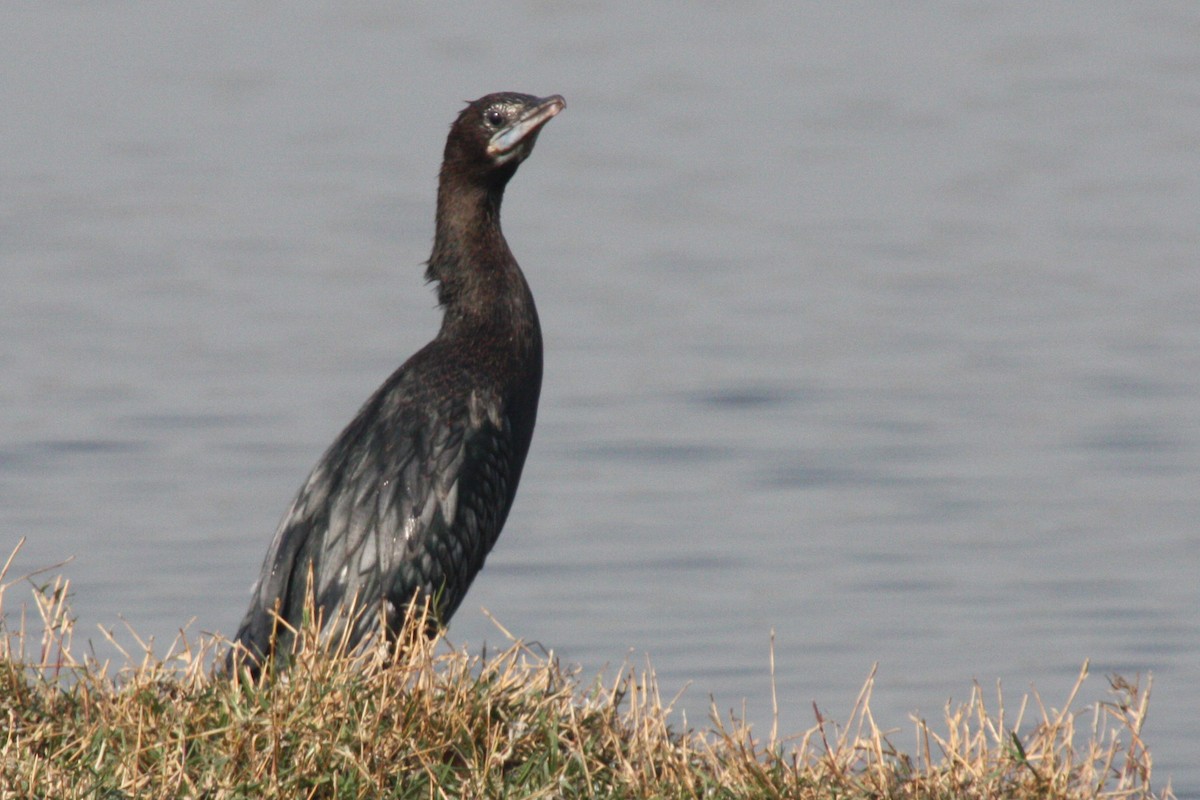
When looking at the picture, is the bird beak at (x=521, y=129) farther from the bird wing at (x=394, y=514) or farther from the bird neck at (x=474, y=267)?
the bird wing at (x=394, y=514)

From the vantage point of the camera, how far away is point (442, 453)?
666 centimetres

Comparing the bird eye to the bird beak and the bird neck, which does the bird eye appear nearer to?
the bird beak

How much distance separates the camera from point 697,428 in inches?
486

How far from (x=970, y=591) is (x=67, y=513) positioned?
424 cm

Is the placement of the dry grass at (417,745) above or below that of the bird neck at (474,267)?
below

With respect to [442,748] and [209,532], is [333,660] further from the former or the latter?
[209,532]

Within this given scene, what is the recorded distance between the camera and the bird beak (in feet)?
24.1

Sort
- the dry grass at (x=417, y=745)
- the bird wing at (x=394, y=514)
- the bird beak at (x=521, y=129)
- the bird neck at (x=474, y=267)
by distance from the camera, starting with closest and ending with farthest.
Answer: the dry grass at (x=417, y=745), the bird wing at (x=394, y=514), the bird neck at (x=474, y=267), the bird beak at (x=521, y=129)

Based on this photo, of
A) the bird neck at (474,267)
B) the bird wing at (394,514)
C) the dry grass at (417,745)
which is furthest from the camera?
the bird neck at (474,267)

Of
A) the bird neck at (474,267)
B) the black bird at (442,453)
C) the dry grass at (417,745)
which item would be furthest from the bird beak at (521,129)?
the dry grass at (417,745)

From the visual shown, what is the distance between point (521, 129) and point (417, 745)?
2840 mm

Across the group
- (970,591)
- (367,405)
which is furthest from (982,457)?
(367,405)

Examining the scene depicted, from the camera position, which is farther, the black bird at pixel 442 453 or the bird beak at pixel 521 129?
the bird beak at pixel 521 129

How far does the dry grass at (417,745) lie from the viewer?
191 inches
